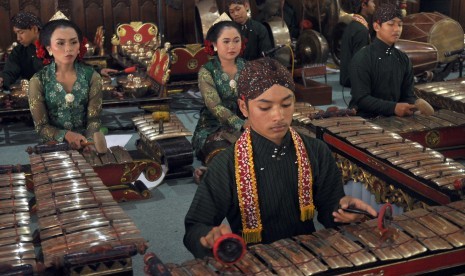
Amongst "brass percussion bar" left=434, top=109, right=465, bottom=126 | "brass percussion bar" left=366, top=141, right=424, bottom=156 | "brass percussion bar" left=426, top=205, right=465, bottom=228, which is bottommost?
"brass percussion bar" left=434, top=109, right=465, bottom=126

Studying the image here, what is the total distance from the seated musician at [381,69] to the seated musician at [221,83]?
2.59 ft

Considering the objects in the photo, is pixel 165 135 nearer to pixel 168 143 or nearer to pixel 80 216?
pixel 168 143

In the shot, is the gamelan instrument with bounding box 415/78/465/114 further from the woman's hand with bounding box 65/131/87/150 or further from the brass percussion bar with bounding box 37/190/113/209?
the brass percussion bar with bounding box 37/190/113/209

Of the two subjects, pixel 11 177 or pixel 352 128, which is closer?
pixel 11 177

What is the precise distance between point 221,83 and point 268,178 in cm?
223

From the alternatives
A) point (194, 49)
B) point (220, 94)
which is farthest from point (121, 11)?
point (220, 94)

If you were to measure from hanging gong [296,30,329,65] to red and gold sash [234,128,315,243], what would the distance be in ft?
16.9

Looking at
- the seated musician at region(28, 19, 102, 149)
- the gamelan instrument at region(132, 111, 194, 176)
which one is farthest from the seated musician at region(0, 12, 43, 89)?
the seated musician at region(28, 19, 102, 149)

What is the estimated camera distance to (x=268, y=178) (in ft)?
8.32

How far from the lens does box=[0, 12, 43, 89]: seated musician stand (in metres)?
6.11

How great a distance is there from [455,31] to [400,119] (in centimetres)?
411

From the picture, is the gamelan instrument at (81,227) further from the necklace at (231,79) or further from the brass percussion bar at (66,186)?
the necklace at (231,79)

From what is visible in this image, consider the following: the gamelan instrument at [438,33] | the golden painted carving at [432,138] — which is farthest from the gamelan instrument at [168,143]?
the gamelan instrument at [438,33]

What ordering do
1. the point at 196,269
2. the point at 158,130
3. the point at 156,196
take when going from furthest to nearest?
the point at 158,130
the point at 156,196
the point at 196,269
